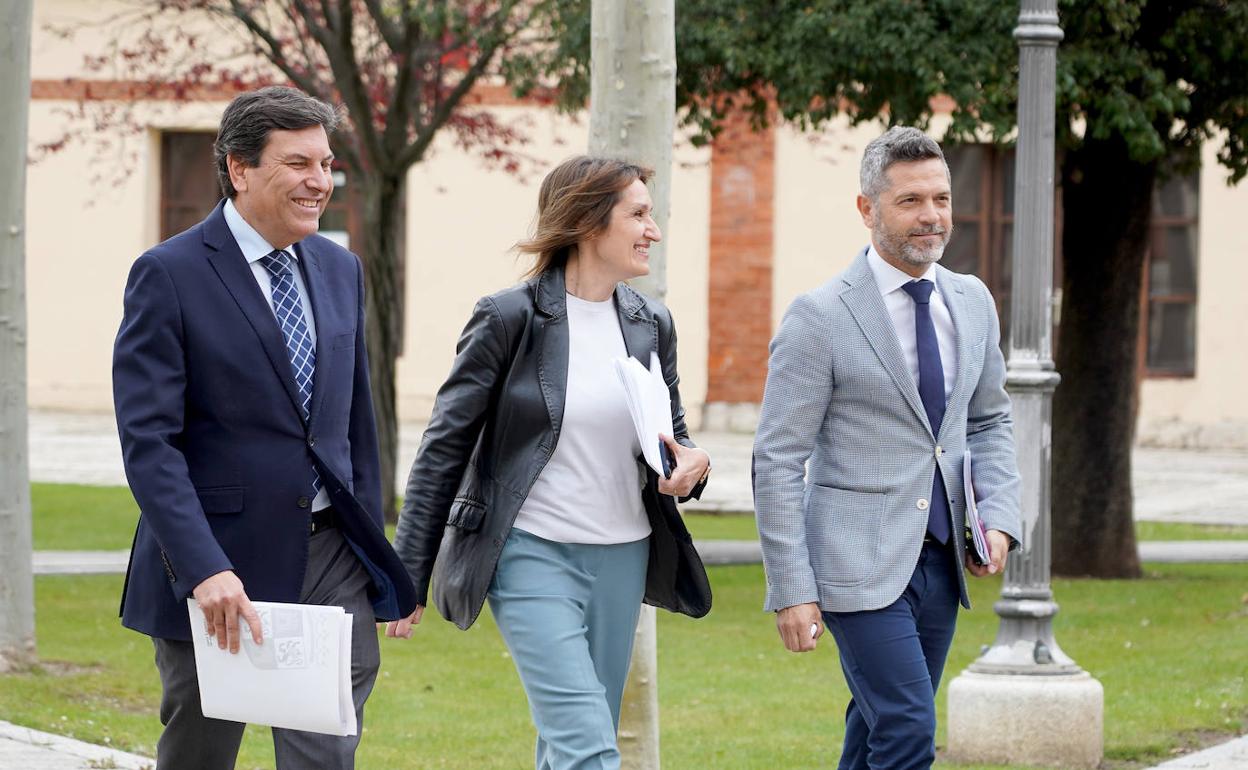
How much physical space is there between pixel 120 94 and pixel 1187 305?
14.1 meters

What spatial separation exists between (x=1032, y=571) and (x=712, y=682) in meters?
2.34

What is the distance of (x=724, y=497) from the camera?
755 inches

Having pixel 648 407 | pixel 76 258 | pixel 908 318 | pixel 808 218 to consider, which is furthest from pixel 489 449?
pixel 76 258

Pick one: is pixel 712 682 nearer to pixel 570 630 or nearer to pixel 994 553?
pixel 994 553

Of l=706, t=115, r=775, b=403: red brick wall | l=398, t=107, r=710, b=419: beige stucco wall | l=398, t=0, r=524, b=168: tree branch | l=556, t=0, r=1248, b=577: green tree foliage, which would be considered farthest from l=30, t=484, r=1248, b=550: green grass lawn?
l=398, t=107, r=710, b=419: beige stucco wall

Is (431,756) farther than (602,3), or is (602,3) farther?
(431,756)

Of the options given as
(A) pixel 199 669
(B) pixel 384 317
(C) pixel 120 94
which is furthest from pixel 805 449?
(C) pixel 120 94

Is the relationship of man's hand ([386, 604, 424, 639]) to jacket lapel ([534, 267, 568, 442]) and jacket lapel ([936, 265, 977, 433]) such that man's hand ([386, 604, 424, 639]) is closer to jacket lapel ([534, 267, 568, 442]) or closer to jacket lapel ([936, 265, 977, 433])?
jacket lapel ([534, 267, 568, 442])

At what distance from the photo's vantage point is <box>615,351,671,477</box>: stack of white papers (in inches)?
175

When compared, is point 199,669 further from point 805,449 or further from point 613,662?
point 805,449

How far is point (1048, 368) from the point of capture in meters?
7.41

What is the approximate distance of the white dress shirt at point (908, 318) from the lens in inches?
185

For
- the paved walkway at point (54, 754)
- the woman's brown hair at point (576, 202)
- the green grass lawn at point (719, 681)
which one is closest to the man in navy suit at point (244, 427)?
the woman's brown hair at point (576, 202)

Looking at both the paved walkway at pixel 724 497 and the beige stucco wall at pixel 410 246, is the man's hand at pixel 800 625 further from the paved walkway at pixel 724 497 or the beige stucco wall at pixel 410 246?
the beige stucco wall at pixel 410 246
